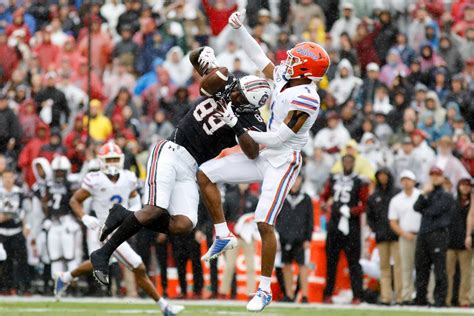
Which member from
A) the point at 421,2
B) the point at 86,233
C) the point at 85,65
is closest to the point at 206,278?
the point at 86,233

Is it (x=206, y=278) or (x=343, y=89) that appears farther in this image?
(x=343, y=89)

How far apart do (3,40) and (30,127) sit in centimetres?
215

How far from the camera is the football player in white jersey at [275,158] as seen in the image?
11102 millimetres

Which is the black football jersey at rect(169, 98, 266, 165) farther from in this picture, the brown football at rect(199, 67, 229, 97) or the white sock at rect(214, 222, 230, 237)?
the white sock at rect(214, 222, 230, 237)

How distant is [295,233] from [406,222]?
1322 mm

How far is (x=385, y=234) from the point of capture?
1609cm

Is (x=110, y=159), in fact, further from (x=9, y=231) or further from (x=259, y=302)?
(x=259, y=302)

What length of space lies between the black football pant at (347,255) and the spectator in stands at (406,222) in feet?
1.61

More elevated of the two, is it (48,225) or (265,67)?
(265,67)

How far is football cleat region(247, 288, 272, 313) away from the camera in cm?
1109

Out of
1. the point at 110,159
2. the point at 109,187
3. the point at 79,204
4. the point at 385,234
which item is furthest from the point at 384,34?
the point at 79,204

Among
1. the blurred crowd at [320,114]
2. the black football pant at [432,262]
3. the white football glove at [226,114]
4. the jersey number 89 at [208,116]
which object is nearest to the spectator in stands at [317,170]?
the blurred crowd at [320,114]

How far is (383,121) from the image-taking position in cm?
1750

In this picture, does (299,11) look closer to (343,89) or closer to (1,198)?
(343,89)
